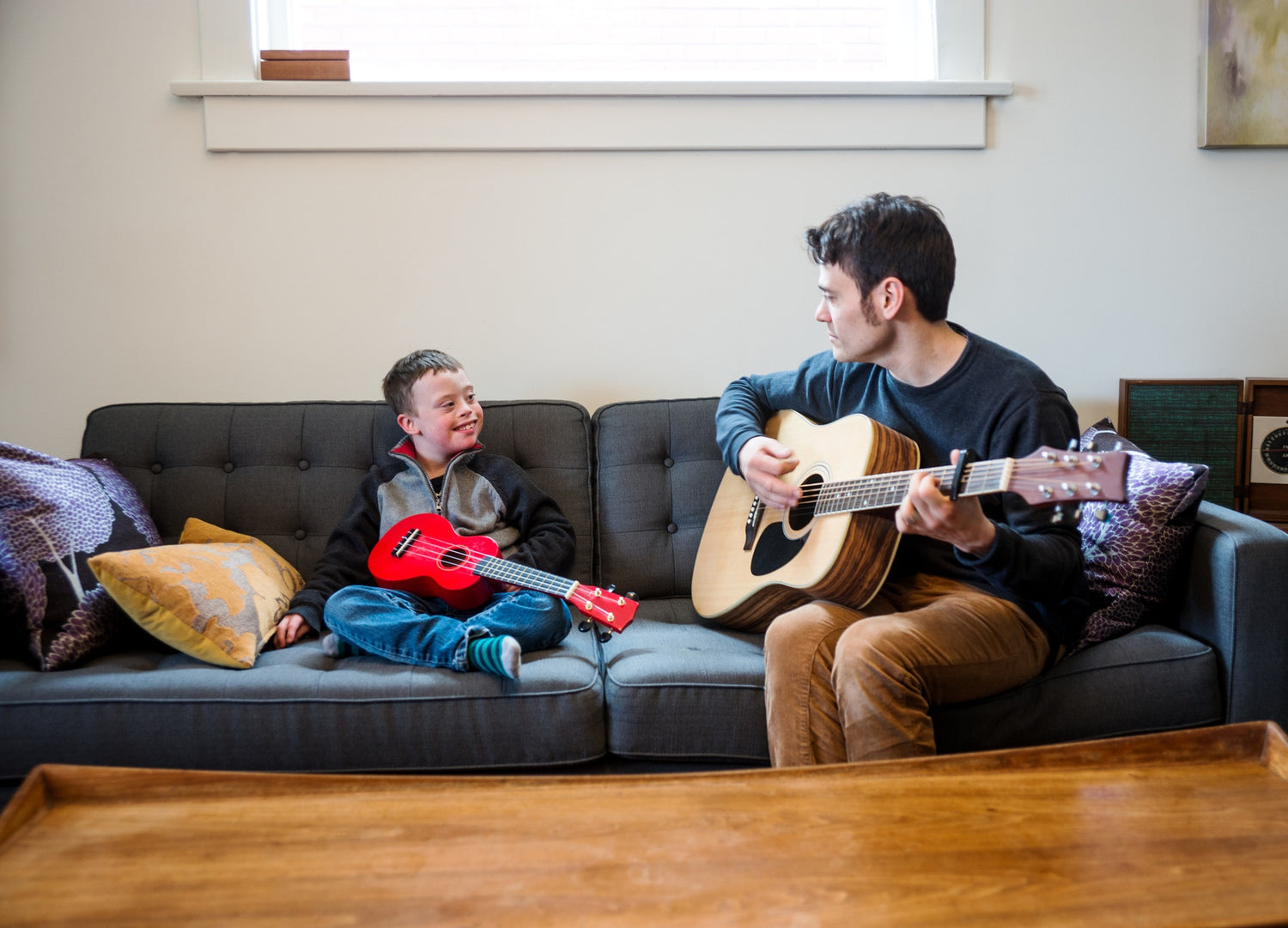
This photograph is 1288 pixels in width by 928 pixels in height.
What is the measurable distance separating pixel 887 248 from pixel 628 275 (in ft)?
2.87

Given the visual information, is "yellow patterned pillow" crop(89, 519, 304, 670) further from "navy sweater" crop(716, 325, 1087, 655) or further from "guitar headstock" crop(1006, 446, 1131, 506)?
"guitar headstock" crop(1006, 446, 1131, 506)

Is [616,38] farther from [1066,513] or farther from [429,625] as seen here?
[1066,513]

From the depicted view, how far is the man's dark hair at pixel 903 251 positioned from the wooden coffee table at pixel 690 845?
800mm

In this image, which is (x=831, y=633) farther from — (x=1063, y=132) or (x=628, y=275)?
(x=1063, y=132)

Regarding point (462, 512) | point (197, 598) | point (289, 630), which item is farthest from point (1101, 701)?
point (197, 598)

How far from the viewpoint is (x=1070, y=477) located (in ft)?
3.78

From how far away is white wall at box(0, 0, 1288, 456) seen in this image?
2.24m

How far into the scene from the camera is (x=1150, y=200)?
2.40 m

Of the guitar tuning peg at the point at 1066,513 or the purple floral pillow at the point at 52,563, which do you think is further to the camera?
the purple floral pillow at the point at 52,563

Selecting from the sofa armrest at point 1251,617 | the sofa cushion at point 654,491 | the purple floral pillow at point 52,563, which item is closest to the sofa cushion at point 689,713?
the sofa cushion at point 654,491

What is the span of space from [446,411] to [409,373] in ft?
0.39

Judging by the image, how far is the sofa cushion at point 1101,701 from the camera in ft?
4.77

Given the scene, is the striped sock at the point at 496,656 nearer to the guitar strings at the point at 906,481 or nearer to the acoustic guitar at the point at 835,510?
the acoustic guitar at the point at 835,510

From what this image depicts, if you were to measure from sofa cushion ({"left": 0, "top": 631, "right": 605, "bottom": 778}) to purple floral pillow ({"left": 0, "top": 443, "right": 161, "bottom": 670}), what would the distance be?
0.06 m
